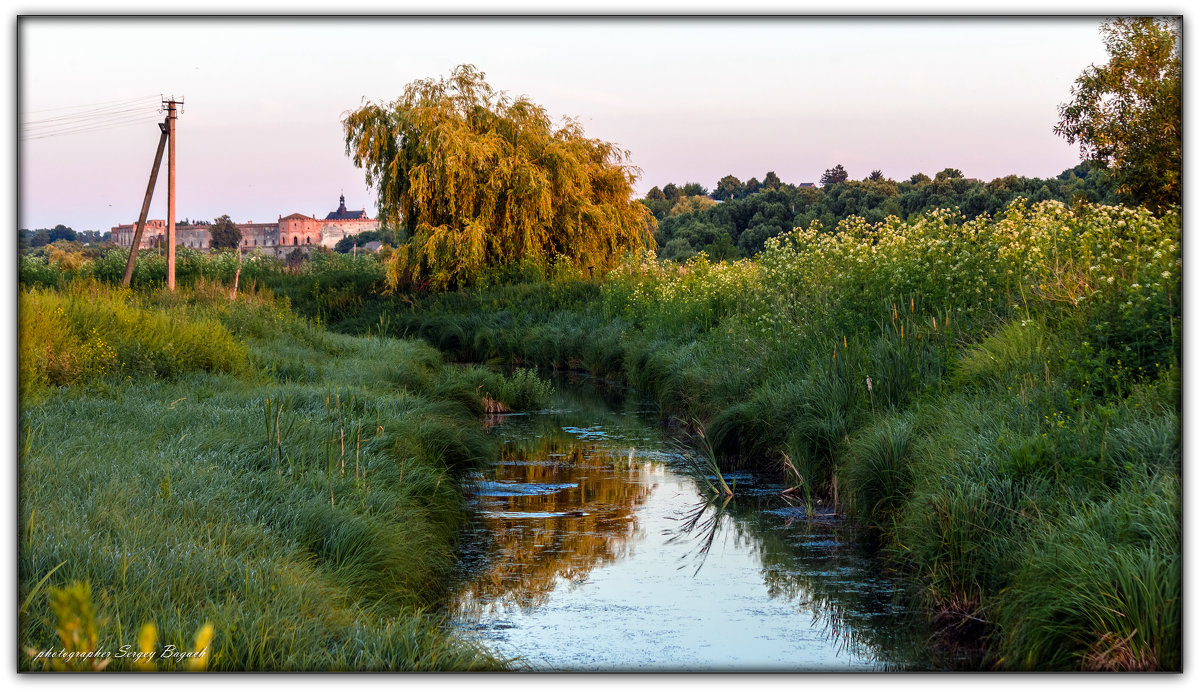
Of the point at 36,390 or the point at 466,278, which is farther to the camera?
the point at 466,278

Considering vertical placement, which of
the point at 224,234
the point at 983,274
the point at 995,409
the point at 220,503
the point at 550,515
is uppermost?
the point at 224,234

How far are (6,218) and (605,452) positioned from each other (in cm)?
693

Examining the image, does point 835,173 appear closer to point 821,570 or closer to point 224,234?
point 821,570

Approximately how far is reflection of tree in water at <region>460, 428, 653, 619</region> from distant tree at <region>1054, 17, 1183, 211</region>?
4187 millimetres

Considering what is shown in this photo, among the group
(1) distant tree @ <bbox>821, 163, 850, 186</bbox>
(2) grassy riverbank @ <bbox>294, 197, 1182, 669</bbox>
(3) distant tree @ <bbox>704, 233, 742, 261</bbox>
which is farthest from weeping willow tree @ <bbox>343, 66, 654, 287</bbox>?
(2) grassy riverbank @ <bbox>294, 197, 1182, 669</bbox>

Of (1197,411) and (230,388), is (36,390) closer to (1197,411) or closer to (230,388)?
(230,388)

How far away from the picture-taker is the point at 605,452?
1018cm

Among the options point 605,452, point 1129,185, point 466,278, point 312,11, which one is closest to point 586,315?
point 466,278

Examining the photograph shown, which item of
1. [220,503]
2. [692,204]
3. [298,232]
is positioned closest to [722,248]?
[692,204]

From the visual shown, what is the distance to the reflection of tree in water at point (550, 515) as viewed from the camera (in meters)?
5.98

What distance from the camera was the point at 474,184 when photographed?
25.8 meters

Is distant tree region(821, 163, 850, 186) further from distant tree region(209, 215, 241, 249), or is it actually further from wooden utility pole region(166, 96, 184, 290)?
distant tree region(209, 215, 241, 249)

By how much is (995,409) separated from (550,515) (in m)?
3.42

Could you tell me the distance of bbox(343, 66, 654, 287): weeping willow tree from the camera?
83.3 feet
